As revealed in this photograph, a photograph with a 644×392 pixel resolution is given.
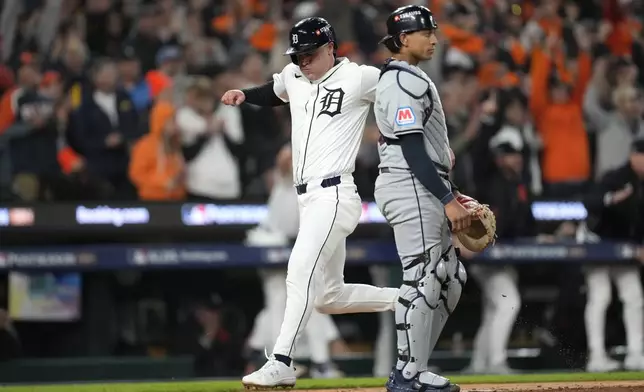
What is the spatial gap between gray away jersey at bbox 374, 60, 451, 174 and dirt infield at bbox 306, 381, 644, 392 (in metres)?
1.47

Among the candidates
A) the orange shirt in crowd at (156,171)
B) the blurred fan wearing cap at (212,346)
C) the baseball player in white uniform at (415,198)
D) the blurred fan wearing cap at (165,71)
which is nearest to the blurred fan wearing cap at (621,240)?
the blurred fan wearing cap at (212,346)

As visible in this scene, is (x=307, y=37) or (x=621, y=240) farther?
(x=621, y=240)

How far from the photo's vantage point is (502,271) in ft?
37.3

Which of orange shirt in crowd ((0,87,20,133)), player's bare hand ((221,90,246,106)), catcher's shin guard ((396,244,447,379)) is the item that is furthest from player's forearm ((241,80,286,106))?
orange shirt in crowd ((0,87,20,133))

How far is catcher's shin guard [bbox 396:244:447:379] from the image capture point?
20.9 feet

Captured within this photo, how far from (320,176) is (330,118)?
0.31 metres

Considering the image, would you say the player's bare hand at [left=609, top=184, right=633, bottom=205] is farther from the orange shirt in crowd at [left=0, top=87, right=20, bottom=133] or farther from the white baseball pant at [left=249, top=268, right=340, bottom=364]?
the orange shirt in crowd at [left=0, top=87, right=20, bottom=133]

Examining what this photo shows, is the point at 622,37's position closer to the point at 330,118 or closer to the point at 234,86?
the point at 234,86

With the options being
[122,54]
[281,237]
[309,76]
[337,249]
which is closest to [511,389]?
[337,249]

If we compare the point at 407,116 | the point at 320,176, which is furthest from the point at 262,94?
the point at 407,116

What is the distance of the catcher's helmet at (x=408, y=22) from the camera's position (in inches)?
253

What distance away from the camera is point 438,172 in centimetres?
640

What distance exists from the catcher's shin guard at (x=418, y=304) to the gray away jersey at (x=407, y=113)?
1.59ft

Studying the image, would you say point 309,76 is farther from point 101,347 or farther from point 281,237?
point 101,347
